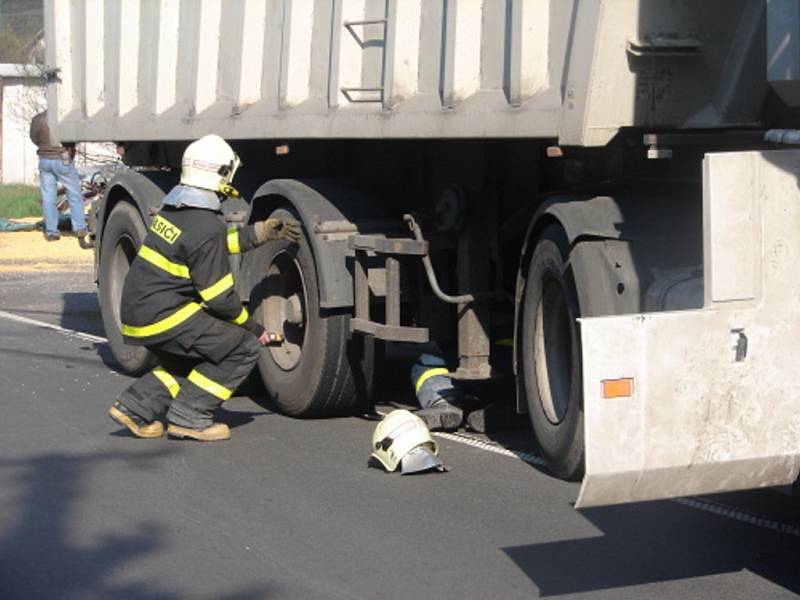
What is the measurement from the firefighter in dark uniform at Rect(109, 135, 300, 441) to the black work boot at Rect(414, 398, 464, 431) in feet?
3.20

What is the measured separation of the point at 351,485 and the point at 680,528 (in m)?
1.62

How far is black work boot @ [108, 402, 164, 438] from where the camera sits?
8242mm

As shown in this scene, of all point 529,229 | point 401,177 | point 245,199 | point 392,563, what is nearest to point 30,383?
point 245,199

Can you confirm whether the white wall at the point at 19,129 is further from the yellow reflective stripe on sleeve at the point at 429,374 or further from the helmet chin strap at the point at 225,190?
the yellow reflective stripe on sleeve at the point at 429,374

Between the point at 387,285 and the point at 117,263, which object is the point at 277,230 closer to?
the point at 387,285

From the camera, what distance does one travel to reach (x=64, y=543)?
6.20 metres

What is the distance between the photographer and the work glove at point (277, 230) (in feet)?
27.8

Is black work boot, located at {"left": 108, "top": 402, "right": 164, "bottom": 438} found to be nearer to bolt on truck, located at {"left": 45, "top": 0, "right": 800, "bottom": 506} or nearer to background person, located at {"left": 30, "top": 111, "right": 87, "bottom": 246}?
bolt on truck, located at {"left": 45, "top": 0, "right": 800, "bottom": 506}

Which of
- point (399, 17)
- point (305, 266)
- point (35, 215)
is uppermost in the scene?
point (399, 17)

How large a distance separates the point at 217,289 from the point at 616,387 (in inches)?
144

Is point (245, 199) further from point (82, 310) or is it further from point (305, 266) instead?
point (82, 310)

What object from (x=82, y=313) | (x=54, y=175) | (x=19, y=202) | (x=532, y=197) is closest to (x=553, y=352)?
(x=532, y=197)

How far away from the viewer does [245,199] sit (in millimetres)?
9820

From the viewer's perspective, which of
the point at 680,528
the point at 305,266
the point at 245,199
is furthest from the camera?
the point at 245,199
